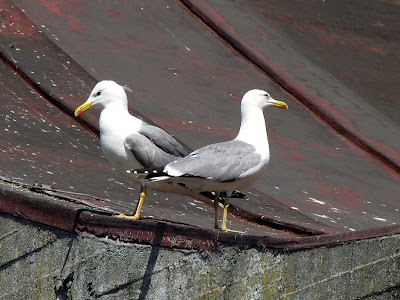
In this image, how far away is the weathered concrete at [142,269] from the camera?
16.1ft

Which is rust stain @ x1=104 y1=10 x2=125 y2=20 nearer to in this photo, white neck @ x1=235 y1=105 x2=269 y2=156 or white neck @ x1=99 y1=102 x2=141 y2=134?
white neck @ x1=99 y1=102 x2=141 y2=134

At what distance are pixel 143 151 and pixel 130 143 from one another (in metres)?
→ 0.09

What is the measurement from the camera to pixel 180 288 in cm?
492

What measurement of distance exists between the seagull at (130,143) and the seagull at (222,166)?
25 cm

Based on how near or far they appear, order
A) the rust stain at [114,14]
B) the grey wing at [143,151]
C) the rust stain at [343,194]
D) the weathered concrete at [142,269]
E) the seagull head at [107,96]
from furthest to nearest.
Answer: the rust stain at [114,14], the rust stain at [343,194], the seagull head at [107,96], the grey wing at [143,151], the weathered concrete at [142,269]

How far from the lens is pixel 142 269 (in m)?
4.90

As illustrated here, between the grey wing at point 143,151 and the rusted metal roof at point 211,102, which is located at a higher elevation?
the grey wing at point 143,151

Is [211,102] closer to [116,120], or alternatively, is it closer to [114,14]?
[114,14]

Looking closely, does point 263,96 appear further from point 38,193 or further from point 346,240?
point 38,193

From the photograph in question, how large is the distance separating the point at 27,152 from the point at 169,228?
2.16 meters

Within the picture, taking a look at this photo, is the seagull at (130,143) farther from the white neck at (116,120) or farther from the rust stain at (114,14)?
the rust stain at (114,14)

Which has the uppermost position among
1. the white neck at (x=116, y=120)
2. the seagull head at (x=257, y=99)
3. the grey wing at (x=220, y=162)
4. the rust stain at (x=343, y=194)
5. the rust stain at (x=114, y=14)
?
the seagull head at (x=257, y=99)

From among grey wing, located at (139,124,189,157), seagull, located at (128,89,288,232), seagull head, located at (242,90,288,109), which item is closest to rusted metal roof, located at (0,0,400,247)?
seagull, located at (128,89,288,232)

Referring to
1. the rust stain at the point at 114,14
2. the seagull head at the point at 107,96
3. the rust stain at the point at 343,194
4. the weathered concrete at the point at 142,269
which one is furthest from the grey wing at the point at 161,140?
the rust stain at the point at 114,14
